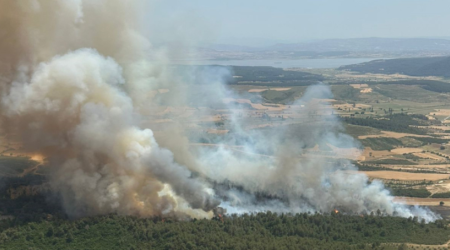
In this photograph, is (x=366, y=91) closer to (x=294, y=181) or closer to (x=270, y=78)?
(x=270, y=78)

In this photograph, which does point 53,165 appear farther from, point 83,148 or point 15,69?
point 15,69

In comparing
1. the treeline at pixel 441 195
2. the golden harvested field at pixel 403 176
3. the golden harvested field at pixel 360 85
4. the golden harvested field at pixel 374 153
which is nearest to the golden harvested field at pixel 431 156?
the golden harvested field at pixel 374 153

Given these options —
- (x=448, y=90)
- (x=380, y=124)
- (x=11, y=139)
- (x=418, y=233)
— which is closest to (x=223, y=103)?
(x=380, y=124)

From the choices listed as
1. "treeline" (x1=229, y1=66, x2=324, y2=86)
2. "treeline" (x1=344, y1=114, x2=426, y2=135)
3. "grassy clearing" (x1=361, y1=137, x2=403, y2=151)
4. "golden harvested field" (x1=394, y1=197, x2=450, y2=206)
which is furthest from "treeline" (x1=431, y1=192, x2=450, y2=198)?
"treeline" (x1=229, y1=66, x2=324, y2=86)

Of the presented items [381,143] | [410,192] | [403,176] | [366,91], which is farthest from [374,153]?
[366,91]

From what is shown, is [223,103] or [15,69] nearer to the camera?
[15,69]

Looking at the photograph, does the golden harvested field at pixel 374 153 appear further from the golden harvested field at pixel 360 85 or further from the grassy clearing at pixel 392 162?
the golden harvested field at pixel 360 85
